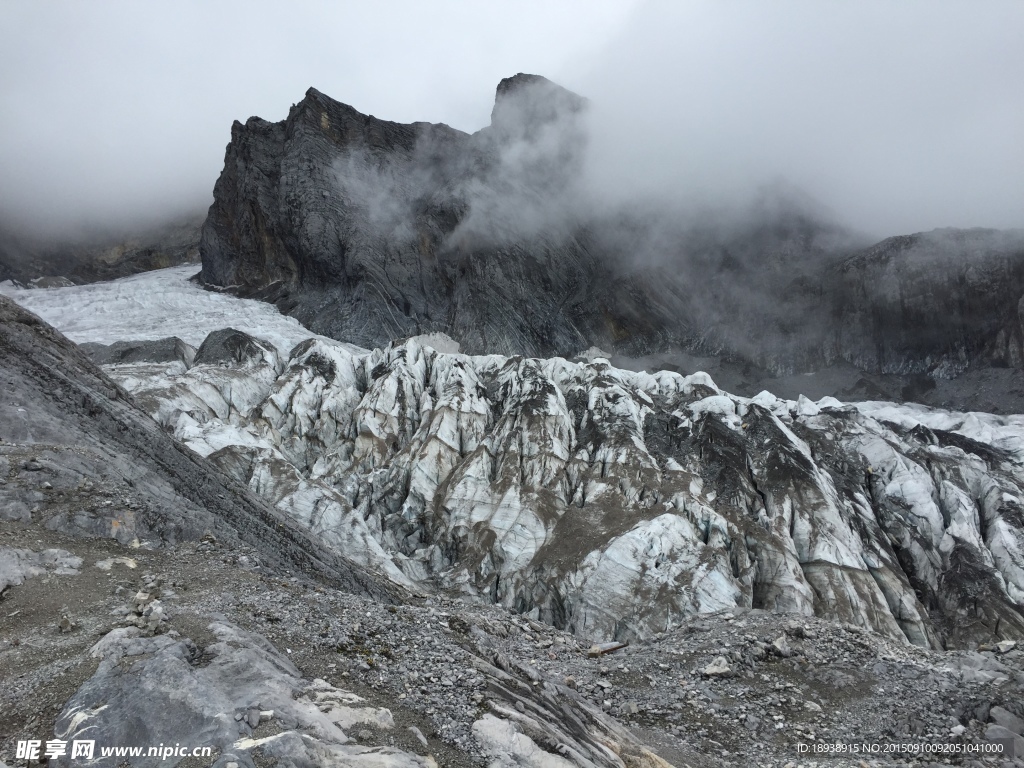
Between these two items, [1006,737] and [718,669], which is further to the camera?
[718,669]

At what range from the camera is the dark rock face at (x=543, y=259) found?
91.5 meters

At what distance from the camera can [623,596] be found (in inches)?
1437

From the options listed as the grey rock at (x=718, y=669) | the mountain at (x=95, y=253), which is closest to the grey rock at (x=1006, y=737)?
the grey rock at (x=718, y=669)

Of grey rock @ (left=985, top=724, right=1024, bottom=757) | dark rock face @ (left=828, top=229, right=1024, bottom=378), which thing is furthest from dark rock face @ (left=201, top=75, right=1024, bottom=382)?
grey rock @ (left=985, top=724, right=1024, bottom=757)

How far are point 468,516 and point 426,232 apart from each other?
75.2m

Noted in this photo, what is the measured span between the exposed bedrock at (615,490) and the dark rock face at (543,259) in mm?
32968

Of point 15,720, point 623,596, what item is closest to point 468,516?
→ point 623,596

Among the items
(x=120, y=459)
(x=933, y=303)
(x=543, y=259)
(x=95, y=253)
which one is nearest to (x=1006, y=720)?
(x=120, y=459)

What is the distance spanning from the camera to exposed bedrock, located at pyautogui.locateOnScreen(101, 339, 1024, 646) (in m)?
38.0

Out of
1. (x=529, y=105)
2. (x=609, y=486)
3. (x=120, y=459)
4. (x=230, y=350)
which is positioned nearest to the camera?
(x=120, y=459)

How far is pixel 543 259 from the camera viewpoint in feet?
352

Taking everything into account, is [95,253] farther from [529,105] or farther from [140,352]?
[529,105]

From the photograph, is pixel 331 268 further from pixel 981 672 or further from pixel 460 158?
pixel 981 672

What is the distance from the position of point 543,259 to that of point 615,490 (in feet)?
228
